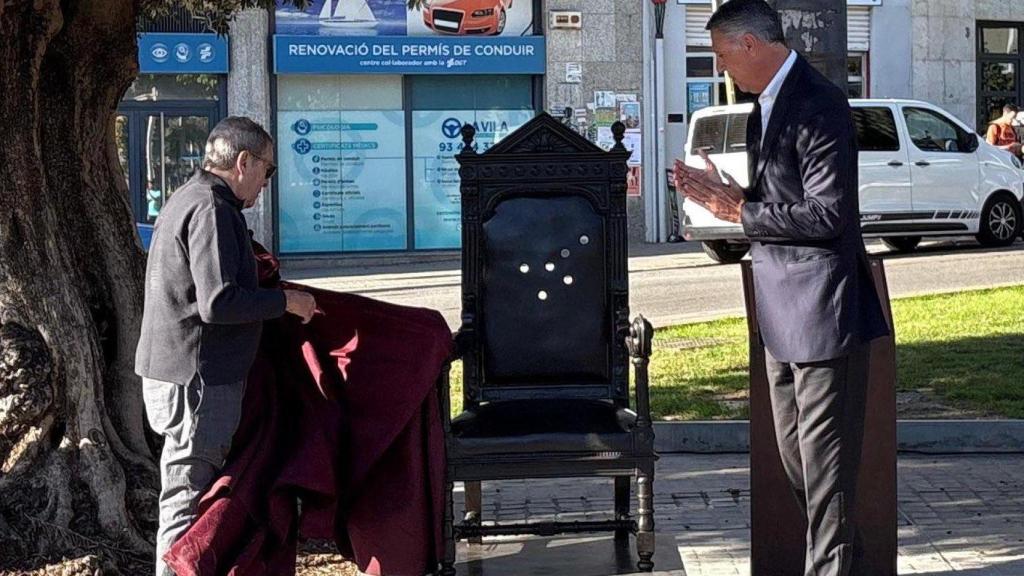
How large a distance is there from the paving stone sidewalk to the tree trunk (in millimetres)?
1332

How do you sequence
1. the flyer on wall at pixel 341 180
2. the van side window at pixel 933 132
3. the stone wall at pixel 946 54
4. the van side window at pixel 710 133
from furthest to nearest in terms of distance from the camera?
the stone wall at pixel 946 54, the flyer on wall at pixel 341 180, the van side window at pixel 933 132, the van side window at pixel 710 133

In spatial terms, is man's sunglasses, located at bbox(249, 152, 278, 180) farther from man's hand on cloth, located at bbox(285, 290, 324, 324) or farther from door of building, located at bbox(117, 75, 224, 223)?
door of building, located at bbox(117, 75, 224, 223)

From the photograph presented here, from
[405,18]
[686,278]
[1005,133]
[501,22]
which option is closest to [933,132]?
[686,278]

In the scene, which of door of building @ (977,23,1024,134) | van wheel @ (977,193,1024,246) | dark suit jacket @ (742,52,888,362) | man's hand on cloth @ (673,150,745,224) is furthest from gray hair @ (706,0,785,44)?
door of building @ (977,23,1024,134)

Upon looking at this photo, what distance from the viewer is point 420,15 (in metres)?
23.1

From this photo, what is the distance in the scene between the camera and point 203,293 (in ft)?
15.2

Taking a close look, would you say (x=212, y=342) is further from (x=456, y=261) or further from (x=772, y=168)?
(x=456, y=261)

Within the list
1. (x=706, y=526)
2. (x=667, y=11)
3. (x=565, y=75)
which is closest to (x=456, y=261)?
(x=565, y=75)

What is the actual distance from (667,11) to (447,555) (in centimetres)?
1993

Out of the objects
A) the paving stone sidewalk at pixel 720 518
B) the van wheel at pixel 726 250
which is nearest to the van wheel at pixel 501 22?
the van wheel at pixel 726 250

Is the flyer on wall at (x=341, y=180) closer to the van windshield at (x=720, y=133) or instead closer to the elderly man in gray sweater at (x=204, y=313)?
the van windshield at (x=720, y=133)

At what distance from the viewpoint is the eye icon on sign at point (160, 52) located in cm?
2173

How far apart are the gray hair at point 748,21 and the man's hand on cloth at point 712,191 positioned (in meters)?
0.43

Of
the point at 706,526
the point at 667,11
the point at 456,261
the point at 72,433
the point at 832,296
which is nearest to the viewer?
the point at 832,296
